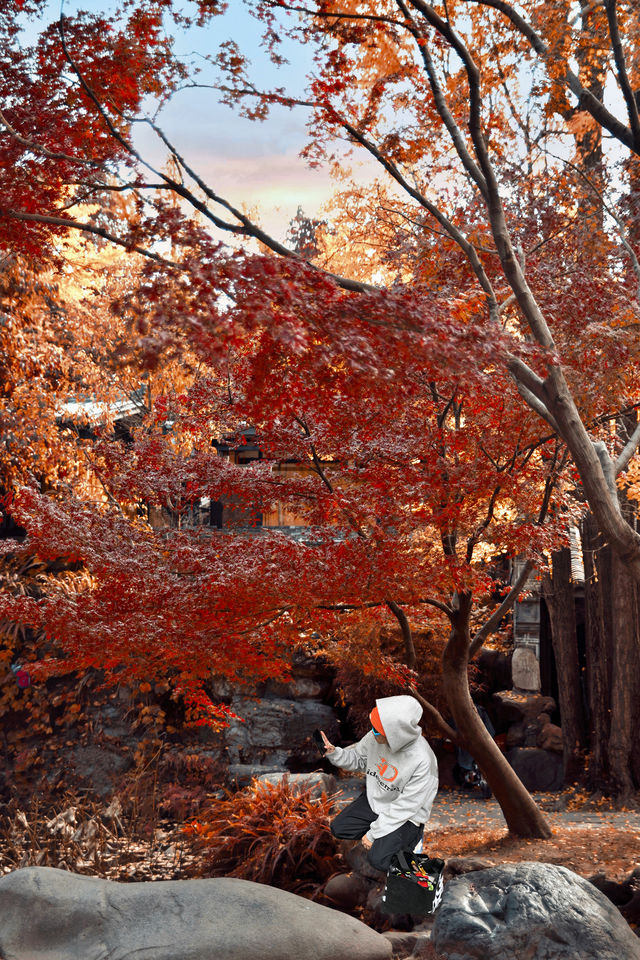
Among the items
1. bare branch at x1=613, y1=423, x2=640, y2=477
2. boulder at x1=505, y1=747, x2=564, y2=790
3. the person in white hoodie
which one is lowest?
boulder at x1=505, y1=747, x2=564, y2=790

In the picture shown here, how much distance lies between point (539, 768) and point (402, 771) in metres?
9.03

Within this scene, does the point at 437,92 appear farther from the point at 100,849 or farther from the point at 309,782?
the point at 100,849

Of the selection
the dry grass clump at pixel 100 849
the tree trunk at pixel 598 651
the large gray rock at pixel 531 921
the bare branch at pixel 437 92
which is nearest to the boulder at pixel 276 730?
the dry grass clump at pixel 100 849

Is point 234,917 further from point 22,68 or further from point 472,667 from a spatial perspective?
point 472,667

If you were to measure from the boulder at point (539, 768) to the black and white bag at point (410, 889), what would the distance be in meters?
8.75

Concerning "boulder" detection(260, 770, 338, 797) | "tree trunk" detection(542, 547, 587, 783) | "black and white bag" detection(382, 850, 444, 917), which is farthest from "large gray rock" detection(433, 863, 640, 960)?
"tree trunk" detection(542, 547, 587, 783)

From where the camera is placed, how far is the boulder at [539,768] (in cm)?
1282

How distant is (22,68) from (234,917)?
6.76 m

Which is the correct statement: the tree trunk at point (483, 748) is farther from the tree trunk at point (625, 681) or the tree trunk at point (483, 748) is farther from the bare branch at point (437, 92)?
the bare branch at point (437, 92)

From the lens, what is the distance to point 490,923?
15.1 feet

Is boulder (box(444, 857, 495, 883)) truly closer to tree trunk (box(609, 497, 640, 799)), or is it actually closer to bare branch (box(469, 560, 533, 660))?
bare branch (box(469, 560, 533, 660))

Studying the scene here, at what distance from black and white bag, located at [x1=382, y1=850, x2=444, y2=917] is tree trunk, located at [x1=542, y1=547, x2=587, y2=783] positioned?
310 inches

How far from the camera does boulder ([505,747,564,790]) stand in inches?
505

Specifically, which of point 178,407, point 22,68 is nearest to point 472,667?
point 178,407
